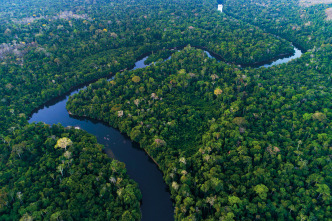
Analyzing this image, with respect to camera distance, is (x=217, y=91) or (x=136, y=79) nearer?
(x=217, y=91)

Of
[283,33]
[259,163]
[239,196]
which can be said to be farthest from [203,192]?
[283,33]

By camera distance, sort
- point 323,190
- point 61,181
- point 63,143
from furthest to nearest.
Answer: point 63,143, point 61,181, point 323,190

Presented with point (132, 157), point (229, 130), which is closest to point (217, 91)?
point (229, 130)

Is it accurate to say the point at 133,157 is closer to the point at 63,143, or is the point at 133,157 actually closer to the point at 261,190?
the point at 63,143

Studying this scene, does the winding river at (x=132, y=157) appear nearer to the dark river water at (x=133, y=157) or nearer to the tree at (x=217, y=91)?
the dark river water at (x=133, y=157)

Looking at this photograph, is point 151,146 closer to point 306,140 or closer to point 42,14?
point 306,140

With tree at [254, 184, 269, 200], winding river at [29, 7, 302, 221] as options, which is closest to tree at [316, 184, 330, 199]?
tree at [254, 184, 269, 200]

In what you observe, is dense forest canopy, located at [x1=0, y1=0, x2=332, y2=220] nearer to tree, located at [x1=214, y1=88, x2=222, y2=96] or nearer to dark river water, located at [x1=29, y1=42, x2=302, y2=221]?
tree, located at [x1=214, y1=88, x2=222, y2=96]
